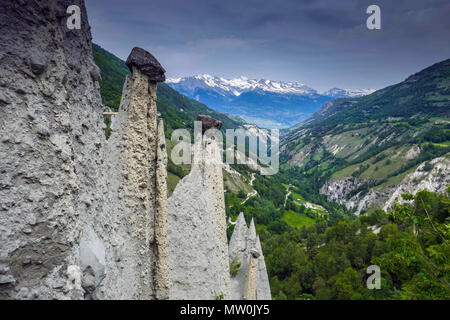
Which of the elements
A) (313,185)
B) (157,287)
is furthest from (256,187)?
(157,287)

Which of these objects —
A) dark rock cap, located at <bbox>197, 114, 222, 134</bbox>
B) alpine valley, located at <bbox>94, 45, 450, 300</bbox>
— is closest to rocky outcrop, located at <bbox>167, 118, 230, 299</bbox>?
dark rock cap, located at <bbox>197, 114, 222, 134</bbox>

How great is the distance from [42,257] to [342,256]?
178 feet

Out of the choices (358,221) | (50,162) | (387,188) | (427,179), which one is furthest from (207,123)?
(387,188)

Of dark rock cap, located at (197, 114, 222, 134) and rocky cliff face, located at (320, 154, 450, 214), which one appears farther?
rocky cliff face, located at (320, 154, 450, 214)

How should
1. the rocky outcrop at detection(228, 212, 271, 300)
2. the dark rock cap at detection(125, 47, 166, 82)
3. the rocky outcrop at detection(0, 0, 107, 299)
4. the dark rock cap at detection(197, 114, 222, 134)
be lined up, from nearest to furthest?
the rocky outcrop at detection(0, 0, 107, 299)
the dark rock cap at detection(125, 47, 166, 82)
the dark rock cap at detection(197, 114, 222, 134)
the rocky outcrop at detection(228, 212, 271, 300)

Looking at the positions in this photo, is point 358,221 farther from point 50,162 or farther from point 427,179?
point 427,179

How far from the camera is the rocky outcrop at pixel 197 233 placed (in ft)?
28.8

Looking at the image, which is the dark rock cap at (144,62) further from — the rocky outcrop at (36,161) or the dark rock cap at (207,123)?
the dark rock cap at (207,123)

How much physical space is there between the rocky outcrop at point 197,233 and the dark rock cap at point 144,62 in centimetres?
394

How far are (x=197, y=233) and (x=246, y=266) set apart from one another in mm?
8759

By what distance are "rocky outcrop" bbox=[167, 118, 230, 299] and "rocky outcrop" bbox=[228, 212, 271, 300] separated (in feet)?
17.3

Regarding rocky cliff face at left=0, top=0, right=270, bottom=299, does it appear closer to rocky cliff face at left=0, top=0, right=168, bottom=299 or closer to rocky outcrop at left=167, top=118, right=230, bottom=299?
rocky cliff face at left=0, top=0, right=168, bottom=299

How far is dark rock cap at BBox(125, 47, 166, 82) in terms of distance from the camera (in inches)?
230
